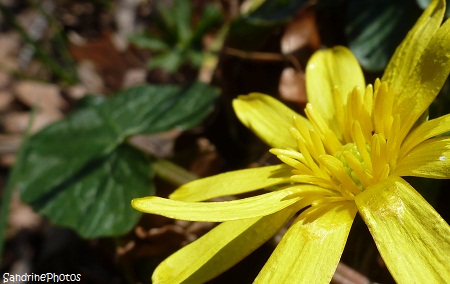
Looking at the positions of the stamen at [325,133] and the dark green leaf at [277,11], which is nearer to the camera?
the stamen at [325,133]

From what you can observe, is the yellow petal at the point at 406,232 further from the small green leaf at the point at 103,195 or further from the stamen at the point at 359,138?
the small green leaf at the point at 103,195

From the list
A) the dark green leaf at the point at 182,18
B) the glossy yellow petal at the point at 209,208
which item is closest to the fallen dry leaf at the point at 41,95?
the dark green leaf at the point at 182,18

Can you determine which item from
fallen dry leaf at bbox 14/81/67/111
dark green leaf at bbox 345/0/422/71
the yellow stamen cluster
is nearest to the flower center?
the yellow stamen cluster

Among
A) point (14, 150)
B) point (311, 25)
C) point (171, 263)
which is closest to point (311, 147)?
point (171, 263)

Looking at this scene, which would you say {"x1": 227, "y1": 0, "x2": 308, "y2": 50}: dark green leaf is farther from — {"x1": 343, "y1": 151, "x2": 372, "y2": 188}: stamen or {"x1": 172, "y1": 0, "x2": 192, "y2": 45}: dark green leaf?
{"x1": 343, "y1": 151, "x2": 372, "y2": 188}: stamen

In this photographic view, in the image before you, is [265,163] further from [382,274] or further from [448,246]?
[448,246]
